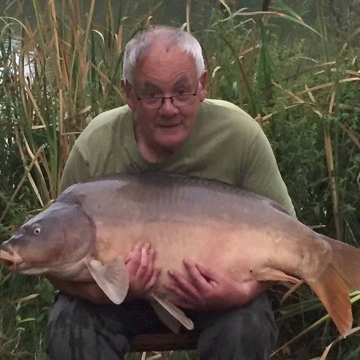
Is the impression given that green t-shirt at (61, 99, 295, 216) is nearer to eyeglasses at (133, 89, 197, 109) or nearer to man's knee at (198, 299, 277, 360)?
eyeglasses at (133, 89, 197, 109)

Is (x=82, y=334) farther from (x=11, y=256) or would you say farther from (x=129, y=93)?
(x=129, y=93)

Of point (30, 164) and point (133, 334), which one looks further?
point (30, 164)

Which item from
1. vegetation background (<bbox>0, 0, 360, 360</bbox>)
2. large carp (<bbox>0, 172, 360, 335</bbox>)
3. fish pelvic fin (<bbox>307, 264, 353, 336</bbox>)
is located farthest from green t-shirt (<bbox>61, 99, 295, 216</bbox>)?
vegetation background (<bbox>0, 0, 360, 360</bbox>)

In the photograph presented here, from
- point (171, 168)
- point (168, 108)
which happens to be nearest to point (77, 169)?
point (171, 168)

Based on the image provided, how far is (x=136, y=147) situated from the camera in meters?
2.17


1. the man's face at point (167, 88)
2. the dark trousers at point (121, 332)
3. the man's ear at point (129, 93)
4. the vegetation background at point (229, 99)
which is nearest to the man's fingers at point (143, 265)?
the dark trousers at point (121, 332)

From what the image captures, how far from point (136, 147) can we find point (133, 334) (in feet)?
1.63

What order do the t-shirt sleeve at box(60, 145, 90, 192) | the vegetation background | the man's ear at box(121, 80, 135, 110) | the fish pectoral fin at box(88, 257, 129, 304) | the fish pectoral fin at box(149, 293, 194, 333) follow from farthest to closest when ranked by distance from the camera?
the vegetation background → the t-shirt sleeve at box(60, 145, 90, 192) → the man's ear at box(121, 80, 135, 110) → the fish pectoral fin at box(149, 293, 194, 333) → the fish pectoral fin at box(88, 257, 129, 304)

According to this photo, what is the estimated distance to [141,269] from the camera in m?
1.89

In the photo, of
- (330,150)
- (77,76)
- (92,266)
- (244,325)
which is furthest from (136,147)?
(77,76)

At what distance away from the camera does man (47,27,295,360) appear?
195 cm

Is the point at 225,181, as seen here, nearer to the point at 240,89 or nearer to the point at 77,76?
the point at 240,89

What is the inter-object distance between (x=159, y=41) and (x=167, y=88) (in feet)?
0.42

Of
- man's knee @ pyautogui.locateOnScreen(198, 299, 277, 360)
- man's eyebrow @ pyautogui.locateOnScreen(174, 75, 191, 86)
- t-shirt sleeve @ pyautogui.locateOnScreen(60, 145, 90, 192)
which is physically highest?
man's eyebrow @ pyautogui.locateOnScreen(174, 75, 191, 86)
